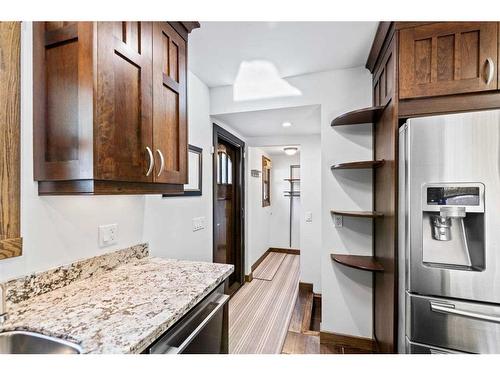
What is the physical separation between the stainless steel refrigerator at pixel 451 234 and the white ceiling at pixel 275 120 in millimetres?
1206

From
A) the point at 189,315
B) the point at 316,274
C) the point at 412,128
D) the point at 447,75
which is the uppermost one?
the point at 447,75

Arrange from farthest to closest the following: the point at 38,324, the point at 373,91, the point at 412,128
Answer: the point at 373,91
the point at 412,128
the point at 38,324

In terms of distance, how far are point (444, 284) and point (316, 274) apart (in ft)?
7.21

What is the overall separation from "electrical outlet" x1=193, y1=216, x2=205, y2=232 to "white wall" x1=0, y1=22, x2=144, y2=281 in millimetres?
878

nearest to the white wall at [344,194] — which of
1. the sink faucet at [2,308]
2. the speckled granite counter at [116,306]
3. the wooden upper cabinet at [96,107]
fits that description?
the speckled granite counter at [116,306]

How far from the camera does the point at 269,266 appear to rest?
14.4 ft

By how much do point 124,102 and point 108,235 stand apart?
0.74 m

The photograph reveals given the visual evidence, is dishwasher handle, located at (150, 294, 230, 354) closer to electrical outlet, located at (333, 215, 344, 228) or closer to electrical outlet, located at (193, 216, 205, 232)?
electrical outlet, located at (193, 216, 205, 232)

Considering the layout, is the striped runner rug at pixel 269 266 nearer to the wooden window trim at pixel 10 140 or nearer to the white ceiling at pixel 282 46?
the white ceiling at pixel 282 46

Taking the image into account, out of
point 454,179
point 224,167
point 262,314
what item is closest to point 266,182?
point 224,167

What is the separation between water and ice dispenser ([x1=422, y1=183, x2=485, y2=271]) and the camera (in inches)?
46.7

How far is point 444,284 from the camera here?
1.22 m
